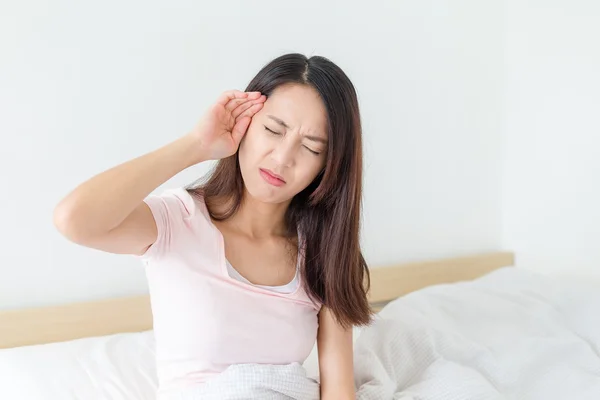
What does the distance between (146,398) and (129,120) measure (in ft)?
2.36

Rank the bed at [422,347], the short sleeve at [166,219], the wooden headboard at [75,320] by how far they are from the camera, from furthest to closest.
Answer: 1. the wooden headboard at [75,320]
2. the bed at [422,347]
3. the short sleeve at [166,219]

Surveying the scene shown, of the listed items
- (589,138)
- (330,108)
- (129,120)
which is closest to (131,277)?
(129,120)

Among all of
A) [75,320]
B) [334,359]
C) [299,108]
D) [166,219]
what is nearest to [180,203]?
[166,219]

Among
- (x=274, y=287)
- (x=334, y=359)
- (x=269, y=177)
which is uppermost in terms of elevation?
(x=269, y=177)

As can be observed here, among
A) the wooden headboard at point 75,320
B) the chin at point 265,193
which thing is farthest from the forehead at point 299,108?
the wooden headboard at point 75,320

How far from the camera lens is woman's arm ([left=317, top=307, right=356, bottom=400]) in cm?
135

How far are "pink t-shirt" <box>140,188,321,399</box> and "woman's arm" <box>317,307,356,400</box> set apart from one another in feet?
0.39

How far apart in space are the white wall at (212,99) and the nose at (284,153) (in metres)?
0.69

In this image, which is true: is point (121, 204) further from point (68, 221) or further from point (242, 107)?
point (242, 107)

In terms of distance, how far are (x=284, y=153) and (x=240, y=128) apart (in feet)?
0.32

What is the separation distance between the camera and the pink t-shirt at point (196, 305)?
4.10 feet

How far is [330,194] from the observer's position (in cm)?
139

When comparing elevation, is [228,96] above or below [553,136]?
above

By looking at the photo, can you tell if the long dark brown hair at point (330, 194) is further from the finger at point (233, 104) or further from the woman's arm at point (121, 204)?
the woman's arm at point (121, 204)
